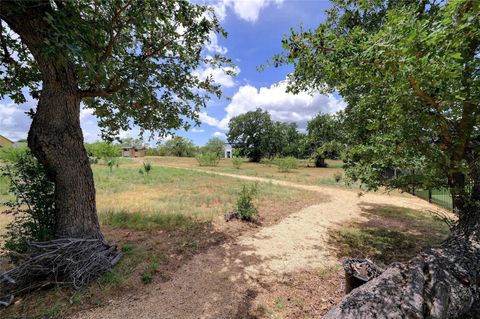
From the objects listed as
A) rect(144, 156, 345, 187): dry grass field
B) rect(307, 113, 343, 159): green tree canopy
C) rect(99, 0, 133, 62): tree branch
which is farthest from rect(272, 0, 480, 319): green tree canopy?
rect(144, 156, 345, 187): dry grass field

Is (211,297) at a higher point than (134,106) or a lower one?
lower

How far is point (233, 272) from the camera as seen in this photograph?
151 inches

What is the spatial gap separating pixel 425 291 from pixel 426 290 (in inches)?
0.7

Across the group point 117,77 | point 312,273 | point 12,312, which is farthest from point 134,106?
point 312,273

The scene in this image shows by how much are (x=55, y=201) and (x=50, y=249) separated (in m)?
0.79

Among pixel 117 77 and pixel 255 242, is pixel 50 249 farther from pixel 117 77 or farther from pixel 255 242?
pixel 255 242

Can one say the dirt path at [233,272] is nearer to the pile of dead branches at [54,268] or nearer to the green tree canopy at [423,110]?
the pile of dead branches at [54,268]

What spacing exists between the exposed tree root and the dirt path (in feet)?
5.48

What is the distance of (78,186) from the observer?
3.72m

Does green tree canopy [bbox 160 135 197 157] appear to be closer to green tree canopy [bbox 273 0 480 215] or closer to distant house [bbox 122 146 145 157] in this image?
distant house [bbox 122 146 145 157]

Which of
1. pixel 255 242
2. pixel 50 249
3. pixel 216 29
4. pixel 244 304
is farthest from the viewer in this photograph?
pixel 255 242

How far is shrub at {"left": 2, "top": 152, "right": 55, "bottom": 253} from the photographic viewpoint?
347 cm

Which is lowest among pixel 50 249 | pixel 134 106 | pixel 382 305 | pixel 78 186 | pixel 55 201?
pixel 50 249

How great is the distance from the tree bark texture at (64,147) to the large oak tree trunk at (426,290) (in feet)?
13.5
